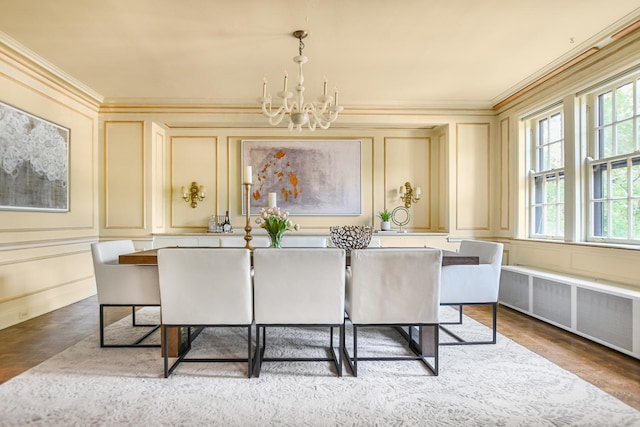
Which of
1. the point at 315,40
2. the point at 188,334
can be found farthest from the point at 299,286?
the point at 315,40

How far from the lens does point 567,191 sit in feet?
11.6

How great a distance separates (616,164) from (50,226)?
550 cm

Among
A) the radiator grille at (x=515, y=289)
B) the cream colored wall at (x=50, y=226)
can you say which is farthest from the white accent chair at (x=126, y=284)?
the radiator grille at (x=515, y=289)

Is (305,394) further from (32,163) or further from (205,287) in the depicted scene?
(32,163)

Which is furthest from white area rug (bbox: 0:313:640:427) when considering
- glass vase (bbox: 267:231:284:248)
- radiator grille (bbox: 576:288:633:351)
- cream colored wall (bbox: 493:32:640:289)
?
cream colored wall (bbox: 493:32:640:289)

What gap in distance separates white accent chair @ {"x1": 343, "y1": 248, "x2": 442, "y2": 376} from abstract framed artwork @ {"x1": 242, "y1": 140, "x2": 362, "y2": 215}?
9.59 ft

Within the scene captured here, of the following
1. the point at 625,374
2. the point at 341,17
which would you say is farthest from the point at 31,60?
the point at 625,374

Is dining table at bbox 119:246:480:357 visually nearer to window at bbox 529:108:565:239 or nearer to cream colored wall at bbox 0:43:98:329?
cream colored wall at bbox 0:43:98:329

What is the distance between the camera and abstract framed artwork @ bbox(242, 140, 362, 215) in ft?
16.5

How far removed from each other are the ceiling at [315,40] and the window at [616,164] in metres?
0.55

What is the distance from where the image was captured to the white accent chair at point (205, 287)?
2092 millimetres

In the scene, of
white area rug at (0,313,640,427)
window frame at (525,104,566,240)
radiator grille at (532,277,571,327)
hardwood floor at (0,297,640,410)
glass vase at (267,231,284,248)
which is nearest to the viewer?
white area rug at (0,313,640,427)

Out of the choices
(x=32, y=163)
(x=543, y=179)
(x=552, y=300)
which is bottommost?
(x=552, y=300)

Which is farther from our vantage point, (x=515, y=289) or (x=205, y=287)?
(x=515, y=289)
